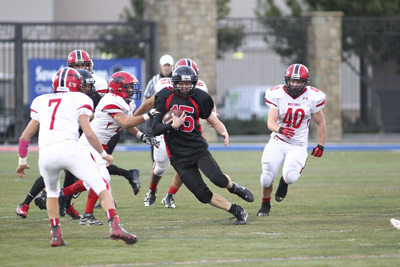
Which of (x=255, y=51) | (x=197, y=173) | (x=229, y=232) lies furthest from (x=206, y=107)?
(x=255, y=51)

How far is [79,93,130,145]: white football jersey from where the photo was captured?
8.94 m

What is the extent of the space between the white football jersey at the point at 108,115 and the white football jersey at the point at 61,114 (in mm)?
1454

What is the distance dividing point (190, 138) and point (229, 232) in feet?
3.88

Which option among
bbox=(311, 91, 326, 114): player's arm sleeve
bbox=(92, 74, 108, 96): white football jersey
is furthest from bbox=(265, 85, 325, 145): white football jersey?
bbox=(92, 74, 108, 96): white football jersey

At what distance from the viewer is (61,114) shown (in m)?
7.38

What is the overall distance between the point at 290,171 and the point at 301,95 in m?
0.92

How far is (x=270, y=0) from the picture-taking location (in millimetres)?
31953

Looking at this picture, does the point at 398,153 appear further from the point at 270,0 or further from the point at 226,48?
the point at 270,0

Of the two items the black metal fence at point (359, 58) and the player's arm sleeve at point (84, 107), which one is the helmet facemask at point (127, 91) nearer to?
the player's arm sleeve at point (84, 107)

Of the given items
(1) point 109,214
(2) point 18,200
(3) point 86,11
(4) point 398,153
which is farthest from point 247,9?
(1) point 109,214

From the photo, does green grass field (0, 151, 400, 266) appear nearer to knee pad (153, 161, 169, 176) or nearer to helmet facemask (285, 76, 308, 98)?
knee pad (153, 161, 169, 176)

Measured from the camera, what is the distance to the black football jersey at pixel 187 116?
28.3ft

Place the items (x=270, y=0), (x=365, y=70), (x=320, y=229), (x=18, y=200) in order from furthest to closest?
(x=270, y=0) < (x=365, y=70) < (x=18, y=200) < (x=320, y=229)

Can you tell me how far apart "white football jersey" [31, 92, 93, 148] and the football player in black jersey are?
126 centimetres
